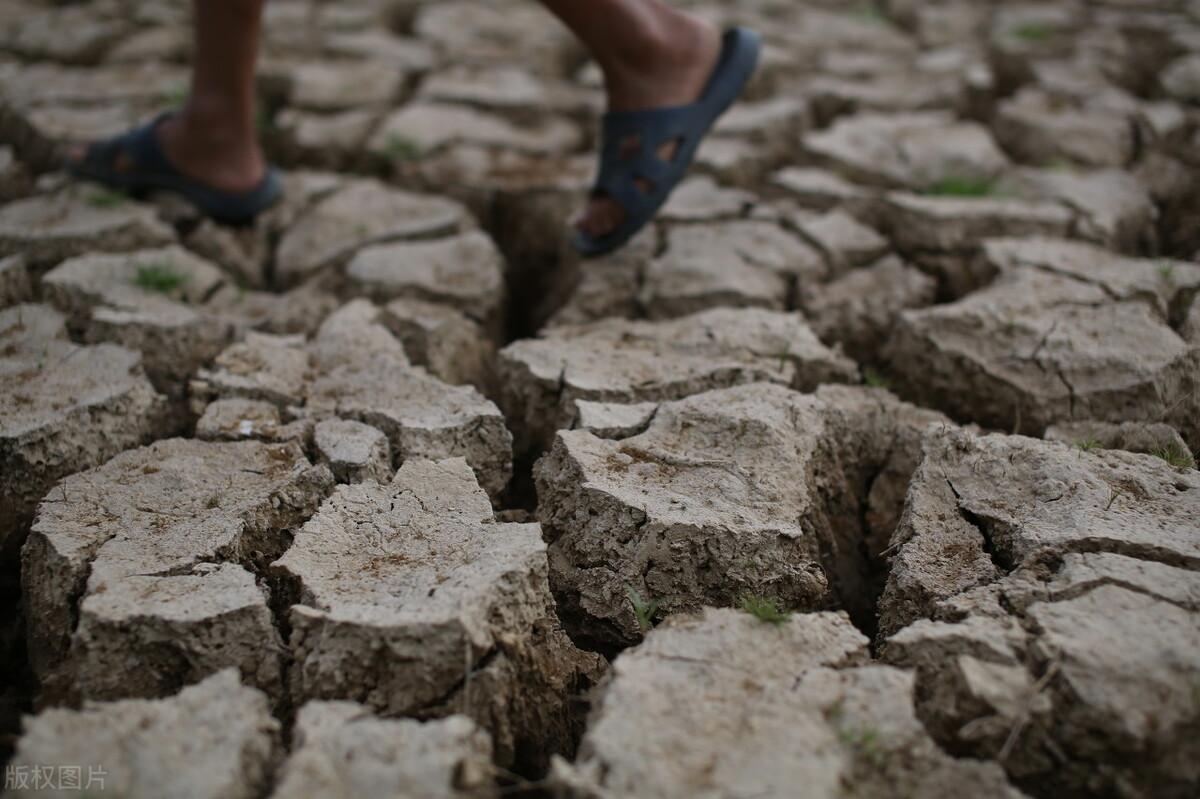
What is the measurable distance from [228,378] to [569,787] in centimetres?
111

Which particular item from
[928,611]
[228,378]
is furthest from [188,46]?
[928,611]

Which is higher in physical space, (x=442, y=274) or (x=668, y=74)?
(x=668, y=74)

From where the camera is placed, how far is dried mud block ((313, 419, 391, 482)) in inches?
59.9

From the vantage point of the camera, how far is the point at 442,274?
2180 mm

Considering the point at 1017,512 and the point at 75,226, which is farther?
the point at 75,226

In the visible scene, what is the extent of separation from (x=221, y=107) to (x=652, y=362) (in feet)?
4.30

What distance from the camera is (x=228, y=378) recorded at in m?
1.76

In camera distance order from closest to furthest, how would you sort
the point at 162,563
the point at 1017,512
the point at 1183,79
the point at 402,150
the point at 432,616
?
the point at 432,616 < the point at 162,563 < the point at 1017,512 < the point at 402,150 < the point at 1183,79

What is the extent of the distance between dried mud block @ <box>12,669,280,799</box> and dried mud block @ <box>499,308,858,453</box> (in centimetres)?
77

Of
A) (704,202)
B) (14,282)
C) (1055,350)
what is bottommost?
(14,282)

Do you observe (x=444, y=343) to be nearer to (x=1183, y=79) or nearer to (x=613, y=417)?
(x=613, y=417)

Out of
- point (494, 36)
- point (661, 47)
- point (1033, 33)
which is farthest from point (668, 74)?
Answer: point (1033, 33)

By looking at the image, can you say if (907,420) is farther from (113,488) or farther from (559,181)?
(113,488)

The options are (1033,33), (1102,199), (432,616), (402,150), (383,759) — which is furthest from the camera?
(1033,33)
